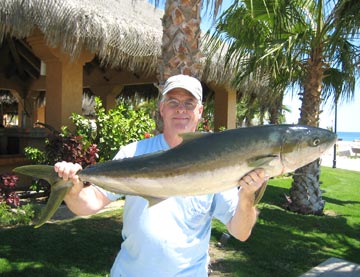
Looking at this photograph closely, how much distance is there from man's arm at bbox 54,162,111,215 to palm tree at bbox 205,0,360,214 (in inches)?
212

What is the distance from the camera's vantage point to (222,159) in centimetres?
188

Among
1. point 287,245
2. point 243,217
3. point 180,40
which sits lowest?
point 287,245

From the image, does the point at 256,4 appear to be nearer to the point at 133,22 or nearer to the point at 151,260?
the point at 133,22

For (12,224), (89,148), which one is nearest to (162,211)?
(12,224)

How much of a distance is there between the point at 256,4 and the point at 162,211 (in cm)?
630

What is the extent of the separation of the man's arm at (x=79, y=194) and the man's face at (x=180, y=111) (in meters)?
0.55

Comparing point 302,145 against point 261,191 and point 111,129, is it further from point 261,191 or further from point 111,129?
point 111,129

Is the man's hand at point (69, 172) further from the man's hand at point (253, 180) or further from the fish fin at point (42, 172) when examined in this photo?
the man's hand at point (253, 180)

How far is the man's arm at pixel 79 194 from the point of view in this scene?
7.22 ft

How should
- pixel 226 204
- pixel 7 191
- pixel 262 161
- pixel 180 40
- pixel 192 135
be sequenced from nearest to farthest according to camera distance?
pixel 262 161, pixel 192 135, pixel 226 204, pixel 180 40, pixel 7 191

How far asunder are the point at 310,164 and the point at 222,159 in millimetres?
7339

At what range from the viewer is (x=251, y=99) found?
16109 millimetres

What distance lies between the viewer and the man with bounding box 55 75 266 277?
2229mm

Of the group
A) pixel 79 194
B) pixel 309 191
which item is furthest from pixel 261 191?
pixel 309 191
